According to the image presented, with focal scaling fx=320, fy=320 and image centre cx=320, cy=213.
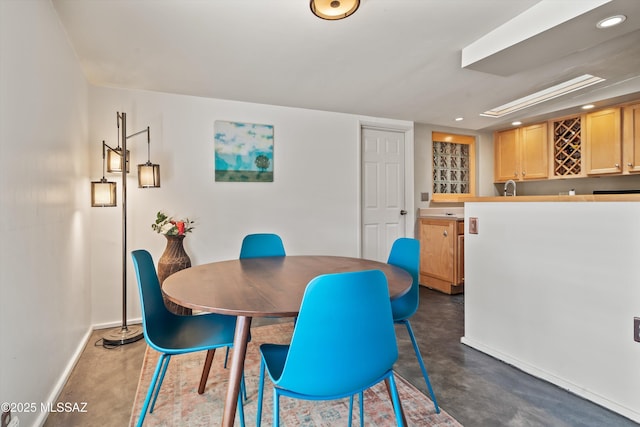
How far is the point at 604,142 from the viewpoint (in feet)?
12.2

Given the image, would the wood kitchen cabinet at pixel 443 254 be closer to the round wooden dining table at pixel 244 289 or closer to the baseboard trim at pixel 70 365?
the round wooden dining table at pixel 244 289

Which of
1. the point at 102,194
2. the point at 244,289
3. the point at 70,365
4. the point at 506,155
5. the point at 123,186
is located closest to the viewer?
the point at 244,289

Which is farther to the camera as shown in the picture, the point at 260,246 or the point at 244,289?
the point at 260,246

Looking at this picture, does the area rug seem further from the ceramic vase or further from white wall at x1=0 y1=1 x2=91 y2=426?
the ceramic vase

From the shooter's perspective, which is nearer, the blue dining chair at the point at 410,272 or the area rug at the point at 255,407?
the area rug at the point at 255,407

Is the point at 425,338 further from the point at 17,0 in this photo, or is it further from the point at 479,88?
the point at 17,0

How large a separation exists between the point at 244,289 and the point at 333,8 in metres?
1.59

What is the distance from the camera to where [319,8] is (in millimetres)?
1808

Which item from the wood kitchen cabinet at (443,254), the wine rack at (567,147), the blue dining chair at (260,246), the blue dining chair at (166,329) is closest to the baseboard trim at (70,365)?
the blue dining chair at (166,329)

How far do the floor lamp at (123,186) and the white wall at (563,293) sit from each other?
9.23 ft

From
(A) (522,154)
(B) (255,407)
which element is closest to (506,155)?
(A) (522,154)

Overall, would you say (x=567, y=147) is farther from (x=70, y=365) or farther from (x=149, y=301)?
(x=70, y=365)

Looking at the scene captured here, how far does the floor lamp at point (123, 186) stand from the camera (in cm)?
265

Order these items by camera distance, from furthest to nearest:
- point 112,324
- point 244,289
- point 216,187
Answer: point 216,187 < point 112,324 < point 244,289
